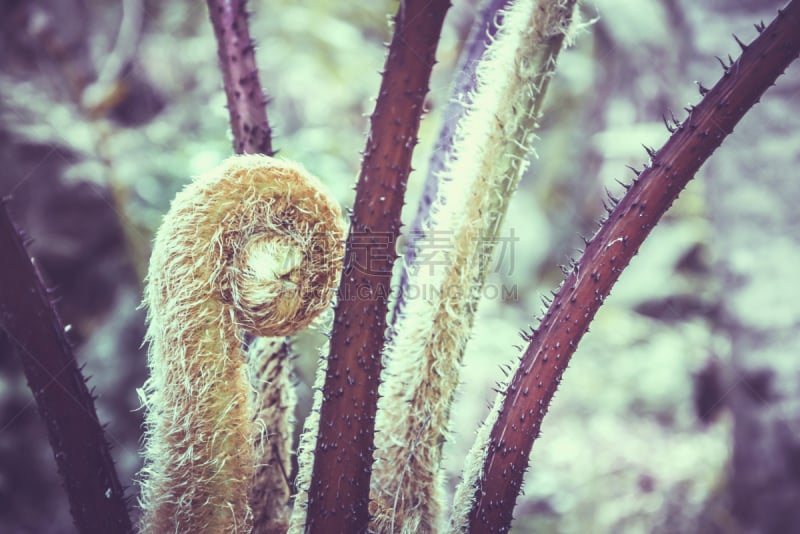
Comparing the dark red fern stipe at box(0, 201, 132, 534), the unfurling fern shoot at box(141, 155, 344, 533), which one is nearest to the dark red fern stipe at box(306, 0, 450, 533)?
the unfurling fern shoot at box(141, 155, 344, 533)

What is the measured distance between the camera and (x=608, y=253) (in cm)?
48

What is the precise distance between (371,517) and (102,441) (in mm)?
259

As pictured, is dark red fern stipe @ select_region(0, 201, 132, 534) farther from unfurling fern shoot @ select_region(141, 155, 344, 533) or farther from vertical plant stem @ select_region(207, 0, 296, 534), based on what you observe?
vertical plant stem @ select_region(207, 0, 296, 534)

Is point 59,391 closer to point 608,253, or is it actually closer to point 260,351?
point 260,351

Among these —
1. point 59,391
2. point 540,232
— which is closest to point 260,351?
point 59,391

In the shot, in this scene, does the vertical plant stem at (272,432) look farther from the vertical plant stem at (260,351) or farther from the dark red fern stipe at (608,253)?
the dark red fern stipe at (608,253)

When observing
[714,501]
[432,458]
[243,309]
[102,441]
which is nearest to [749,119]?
[714,501]

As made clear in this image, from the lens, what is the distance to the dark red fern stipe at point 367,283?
1.47 ft

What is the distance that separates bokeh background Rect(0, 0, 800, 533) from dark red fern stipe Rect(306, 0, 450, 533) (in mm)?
728

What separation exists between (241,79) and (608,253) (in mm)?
436

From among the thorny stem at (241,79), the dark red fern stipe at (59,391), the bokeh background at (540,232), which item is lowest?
the dark red fern stipe at (59,391)

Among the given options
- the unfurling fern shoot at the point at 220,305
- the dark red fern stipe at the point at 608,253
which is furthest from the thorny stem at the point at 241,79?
the dark red fern stipe at the point at 608,253

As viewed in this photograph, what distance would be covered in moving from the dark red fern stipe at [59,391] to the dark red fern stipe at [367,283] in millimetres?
191

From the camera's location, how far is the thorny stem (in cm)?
62
